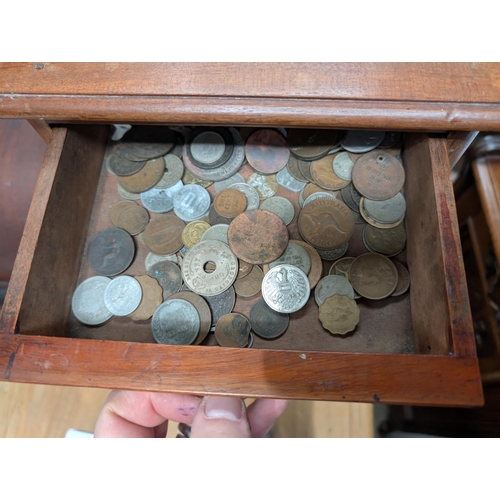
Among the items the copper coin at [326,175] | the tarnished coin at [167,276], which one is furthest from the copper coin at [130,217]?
the copper coin at [326,175]

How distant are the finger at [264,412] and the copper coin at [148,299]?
1.29ft

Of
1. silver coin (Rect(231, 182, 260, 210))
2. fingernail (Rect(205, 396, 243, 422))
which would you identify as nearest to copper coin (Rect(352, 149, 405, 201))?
silver coin (Rect(231, 182, 260, 210))

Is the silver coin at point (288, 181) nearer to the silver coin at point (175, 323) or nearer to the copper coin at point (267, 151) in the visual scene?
the copper coin at point (267, 151)

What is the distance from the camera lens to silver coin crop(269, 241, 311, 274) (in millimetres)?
904

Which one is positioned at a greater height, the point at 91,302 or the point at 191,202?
the point at 191,202

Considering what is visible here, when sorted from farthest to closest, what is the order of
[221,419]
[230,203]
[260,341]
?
[230,203], [260,341], [221,419]

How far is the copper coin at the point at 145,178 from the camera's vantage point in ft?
3.27

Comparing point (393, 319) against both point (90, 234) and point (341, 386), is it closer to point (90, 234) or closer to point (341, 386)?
point (341, 386)

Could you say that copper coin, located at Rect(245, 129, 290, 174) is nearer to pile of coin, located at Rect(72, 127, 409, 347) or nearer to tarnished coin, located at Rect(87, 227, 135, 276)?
pile of coin, located at Rect(72, 127, 409, 347)

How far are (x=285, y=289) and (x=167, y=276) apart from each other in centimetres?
29

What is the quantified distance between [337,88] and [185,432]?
118cm

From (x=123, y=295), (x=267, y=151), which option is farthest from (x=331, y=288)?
(x=123, y=295)

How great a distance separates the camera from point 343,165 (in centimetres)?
96

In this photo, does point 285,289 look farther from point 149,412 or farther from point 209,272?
point 149,412
